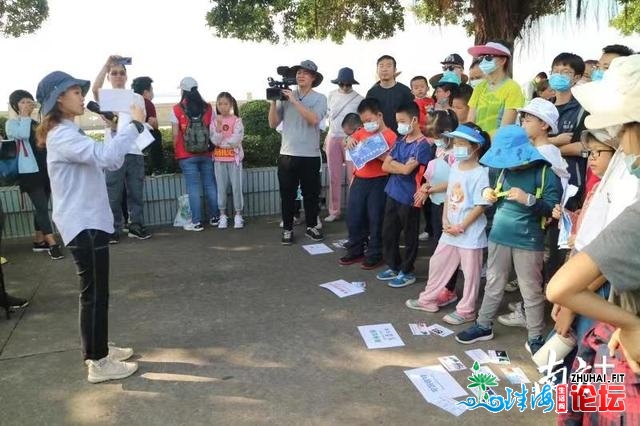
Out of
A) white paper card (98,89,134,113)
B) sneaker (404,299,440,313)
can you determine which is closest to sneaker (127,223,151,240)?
white paper card (98,89,134,113)

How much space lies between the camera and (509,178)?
11.0 ft

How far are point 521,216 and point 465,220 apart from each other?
1.70 ft

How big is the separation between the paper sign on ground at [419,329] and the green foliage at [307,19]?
9.12m

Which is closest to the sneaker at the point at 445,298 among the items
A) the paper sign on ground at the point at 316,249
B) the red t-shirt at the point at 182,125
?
the paper sign on ground at the point at 316,249

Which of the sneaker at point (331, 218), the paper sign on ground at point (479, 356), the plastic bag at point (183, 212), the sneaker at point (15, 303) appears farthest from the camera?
the sneaker at point (331, 218)

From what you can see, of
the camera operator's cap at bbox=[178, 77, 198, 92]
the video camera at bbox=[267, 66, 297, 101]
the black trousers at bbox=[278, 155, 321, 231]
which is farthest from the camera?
the camera operator's cap at bbox=[178, 77, 198, 92]

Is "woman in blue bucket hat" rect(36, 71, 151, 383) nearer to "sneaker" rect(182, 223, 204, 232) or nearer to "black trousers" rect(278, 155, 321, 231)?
"black trousers" rect(278, 155, 321, 231)

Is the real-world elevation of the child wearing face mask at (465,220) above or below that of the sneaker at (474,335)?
above

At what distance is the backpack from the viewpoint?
6297mm

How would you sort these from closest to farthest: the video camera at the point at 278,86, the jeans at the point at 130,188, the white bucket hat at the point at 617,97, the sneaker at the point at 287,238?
the white bucket hat at the point at 617,97 < the video camera at the point at 278,86 < the sneaker at the point at 287,238 < the jeans at the point at 130,188

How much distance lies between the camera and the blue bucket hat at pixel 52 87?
9.61 feet

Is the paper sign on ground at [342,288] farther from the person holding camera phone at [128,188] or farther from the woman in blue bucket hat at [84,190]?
the person holding camera phone at [128,188]

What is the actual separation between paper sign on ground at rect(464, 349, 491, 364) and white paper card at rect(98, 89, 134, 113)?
2641 millimetres

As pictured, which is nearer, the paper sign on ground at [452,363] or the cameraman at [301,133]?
the paper sign on ground at [452,363]
